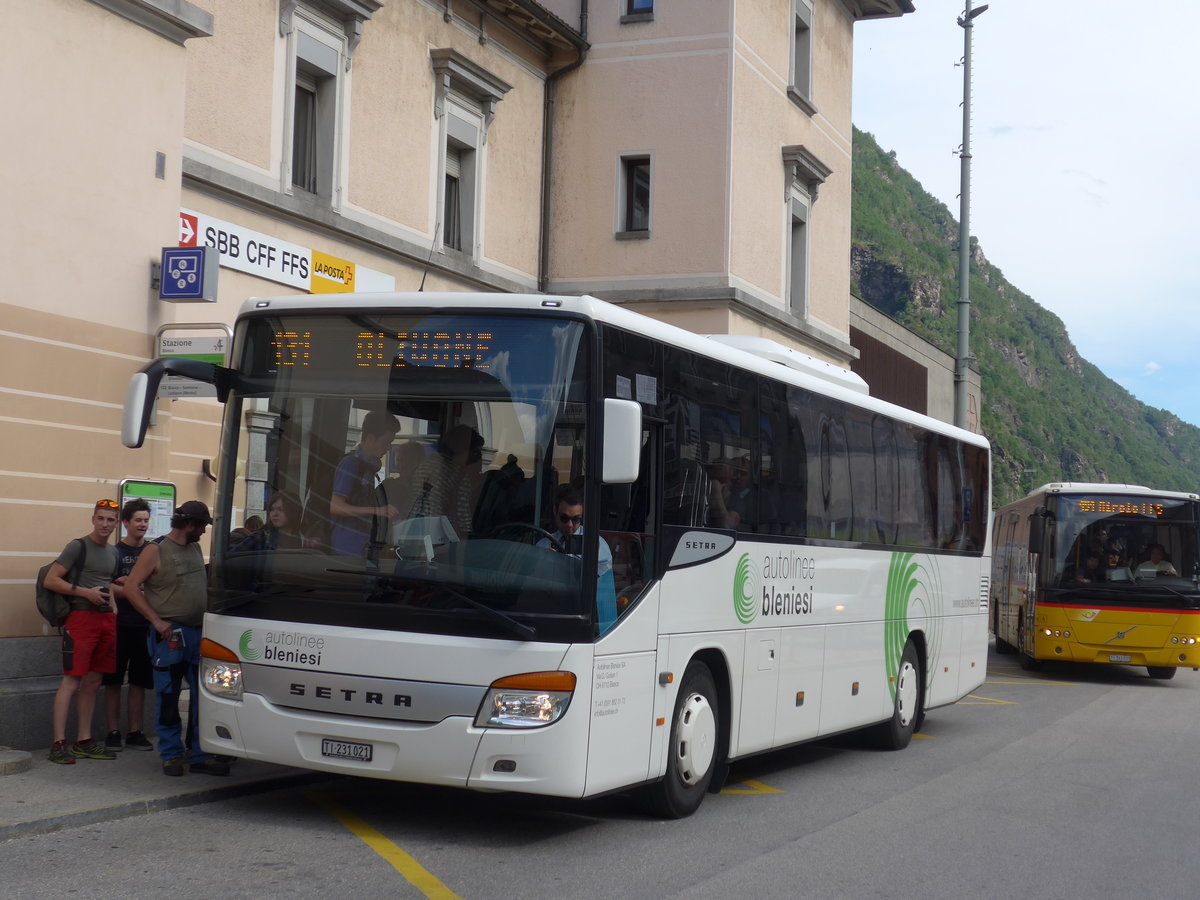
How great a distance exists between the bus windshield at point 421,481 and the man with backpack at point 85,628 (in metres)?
1.82

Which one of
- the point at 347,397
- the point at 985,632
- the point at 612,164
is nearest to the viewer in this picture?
the point at 347,397

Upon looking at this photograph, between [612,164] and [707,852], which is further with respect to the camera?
[612,164]

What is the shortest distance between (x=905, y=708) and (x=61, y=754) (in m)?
7.29

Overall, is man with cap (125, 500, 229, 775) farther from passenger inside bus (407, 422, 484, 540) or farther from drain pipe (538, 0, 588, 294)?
drain pipe (538, 0, 588, 294)

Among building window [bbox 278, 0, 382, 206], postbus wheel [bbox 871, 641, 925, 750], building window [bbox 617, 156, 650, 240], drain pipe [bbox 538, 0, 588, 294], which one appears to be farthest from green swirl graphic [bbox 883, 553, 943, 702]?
building window [bbox 617, 156, 650, 240]

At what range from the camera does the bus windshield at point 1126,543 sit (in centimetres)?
2084

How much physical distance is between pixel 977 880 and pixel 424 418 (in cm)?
375

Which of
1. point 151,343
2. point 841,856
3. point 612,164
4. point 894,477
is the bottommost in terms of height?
point 841,856

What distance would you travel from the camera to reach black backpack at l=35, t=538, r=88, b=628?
31.3 feet

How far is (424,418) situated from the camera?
7840 millimetres

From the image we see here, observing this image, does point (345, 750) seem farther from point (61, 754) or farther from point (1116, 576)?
point (1116, 576)

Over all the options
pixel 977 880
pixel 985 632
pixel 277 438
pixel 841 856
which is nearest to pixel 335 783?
pixel 277 438

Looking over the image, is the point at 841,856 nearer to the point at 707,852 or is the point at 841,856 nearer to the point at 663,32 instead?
the point at 707,852

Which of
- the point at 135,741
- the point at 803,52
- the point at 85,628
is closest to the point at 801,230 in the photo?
the point at 803,52
